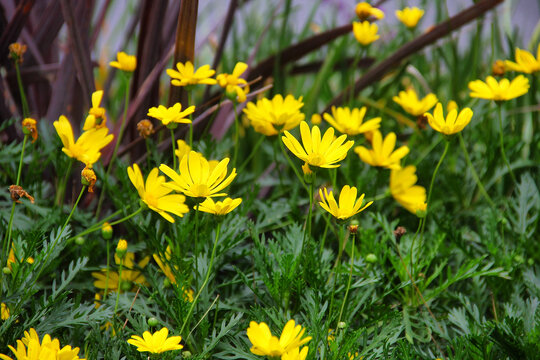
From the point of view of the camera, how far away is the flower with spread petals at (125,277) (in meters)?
0.96

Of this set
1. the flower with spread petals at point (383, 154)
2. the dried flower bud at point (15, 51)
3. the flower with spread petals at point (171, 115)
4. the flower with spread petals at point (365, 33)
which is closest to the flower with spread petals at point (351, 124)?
the flower with spread petals at point (383, 154)

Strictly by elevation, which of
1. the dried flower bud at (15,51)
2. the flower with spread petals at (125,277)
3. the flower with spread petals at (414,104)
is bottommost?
the flower with spread petals at (125,277)

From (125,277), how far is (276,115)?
38 cm

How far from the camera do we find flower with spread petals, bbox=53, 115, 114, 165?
83 centimetres

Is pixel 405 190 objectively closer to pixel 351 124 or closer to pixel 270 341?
pixel 351 124

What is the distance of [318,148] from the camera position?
798 millimetres

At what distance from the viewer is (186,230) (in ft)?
3.08

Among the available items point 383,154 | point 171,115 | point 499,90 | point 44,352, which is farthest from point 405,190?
point 44,352

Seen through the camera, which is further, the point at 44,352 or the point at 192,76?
the point at 192,76

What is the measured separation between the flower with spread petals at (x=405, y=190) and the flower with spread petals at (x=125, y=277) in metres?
0.49

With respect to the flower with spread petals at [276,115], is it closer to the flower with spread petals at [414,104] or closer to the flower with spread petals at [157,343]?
the flower with spread petals at [414,104]

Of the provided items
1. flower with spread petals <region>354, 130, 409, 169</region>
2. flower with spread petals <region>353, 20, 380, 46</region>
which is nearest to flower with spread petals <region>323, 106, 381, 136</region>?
flower with spread petals <region>354, 130, 409, 169</region>

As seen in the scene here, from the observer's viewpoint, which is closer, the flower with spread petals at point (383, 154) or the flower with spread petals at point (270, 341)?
the flower with spread petals at point (270, 341)

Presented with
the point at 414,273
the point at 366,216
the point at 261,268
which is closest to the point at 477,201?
the point at 366,216
